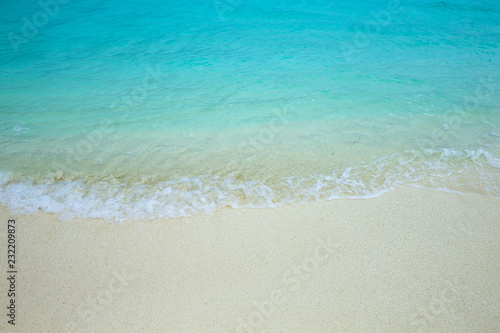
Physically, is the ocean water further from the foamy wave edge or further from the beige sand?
the beige sand

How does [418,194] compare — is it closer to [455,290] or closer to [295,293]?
[455,290]

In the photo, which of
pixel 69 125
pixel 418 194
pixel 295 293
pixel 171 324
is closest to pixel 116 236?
pixel 171 324

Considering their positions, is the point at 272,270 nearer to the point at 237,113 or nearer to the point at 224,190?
the point at 224,190

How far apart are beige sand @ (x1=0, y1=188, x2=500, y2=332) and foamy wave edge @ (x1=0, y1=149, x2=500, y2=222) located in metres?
0.15

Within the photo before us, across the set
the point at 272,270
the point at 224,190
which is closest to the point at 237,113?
the point at 224,190

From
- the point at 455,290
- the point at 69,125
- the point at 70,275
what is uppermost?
the point at 69,125

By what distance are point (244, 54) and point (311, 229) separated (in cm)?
636

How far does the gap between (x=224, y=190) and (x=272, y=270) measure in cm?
122

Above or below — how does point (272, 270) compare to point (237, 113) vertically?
below

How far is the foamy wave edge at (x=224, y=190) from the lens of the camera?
306 centimetres

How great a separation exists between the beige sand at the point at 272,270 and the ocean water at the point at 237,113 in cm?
31

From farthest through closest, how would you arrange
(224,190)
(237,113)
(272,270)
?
(237,113), (224,190), (272,270)

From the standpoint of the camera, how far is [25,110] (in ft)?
16.9

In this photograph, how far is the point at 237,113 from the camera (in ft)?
16.8
